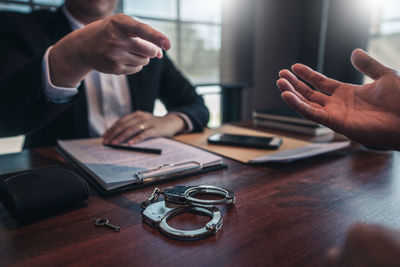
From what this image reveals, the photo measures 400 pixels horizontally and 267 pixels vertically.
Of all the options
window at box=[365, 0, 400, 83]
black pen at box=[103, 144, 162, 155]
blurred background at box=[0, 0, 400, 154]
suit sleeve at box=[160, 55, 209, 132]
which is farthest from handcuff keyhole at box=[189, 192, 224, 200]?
window at box=[365, 0, 400, 83]

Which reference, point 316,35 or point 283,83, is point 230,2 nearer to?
point 316,35

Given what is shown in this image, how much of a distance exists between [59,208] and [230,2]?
275 centimetres

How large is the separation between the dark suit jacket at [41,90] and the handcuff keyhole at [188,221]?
0.56 meters

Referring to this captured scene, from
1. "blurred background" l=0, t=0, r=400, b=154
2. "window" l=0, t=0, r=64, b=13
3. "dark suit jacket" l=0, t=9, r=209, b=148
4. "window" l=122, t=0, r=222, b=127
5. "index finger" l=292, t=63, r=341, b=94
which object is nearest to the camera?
"index finger" l=292, t=63, r=341, b=94

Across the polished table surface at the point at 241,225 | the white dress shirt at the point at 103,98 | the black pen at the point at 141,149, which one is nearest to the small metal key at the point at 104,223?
the polished table surface at the point at 241,225

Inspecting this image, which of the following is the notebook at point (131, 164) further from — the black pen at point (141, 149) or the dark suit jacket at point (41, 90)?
the dark suit jacket at point (41, 90)

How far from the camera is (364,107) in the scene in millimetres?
575

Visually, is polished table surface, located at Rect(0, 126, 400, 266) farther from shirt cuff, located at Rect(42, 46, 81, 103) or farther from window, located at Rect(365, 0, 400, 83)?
window, located at Rect(365, 0, 400, 83)

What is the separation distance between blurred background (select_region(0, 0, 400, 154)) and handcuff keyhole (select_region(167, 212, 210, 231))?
66.7 inches

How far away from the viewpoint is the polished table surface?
0.34 m

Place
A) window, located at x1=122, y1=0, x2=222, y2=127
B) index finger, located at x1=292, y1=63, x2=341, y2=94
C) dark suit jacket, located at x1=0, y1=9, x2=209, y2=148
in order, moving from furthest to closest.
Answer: window, located at x1=122, y1=0, x2=222, y2=127 → dark suit jacket, located at x1=0, y1=9, x2=209, y2=148 → index finger, located at x1=292, y1=63, x2=341, y2=94

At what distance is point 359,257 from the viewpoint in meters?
0.17

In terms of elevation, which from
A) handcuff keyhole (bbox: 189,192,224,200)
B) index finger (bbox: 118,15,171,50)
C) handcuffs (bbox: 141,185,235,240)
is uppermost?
index finger (bbox: 118,15,171,50)

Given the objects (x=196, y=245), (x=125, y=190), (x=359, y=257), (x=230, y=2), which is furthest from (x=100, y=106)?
(x=230, y=2)
